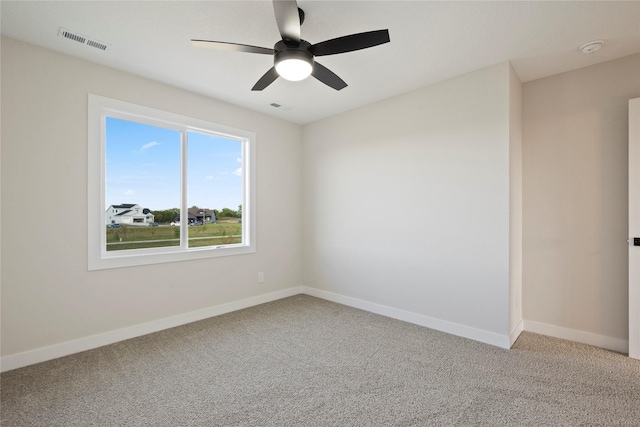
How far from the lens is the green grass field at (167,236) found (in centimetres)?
314

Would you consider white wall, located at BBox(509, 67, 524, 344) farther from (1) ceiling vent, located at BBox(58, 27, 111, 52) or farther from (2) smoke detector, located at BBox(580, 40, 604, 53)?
(1) ceiling vent, located at BBox(58, 27, 111, 52)

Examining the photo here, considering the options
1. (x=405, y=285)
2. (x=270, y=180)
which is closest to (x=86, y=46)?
(x=270, y=180)

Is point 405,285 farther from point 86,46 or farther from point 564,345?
point 86,46

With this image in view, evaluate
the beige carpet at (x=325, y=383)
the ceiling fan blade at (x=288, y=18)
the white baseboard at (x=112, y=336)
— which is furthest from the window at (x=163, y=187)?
the ceiling fan blade at (x=288, y=18)

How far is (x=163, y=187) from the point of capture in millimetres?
3482

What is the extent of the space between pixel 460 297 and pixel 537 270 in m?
0.88

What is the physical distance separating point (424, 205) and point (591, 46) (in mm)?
1924

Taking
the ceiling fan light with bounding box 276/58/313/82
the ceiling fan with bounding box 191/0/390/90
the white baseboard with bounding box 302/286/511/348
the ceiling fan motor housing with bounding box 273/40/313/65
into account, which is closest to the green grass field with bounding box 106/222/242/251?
the white baseboard with bounding box 302/286/511/348

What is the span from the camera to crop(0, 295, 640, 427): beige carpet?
1878mm

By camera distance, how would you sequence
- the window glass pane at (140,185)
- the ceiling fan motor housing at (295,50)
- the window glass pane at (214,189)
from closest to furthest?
the ceiling fan motor housing at (295,50) → the window glass pane at (140,185) → the window glass pane at (214,189)

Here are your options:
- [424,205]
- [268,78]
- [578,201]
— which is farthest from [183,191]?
[578,201]

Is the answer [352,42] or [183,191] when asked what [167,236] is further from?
[352,42]

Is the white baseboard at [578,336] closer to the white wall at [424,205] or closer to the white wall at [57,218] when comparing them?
the white wall at [424,205]

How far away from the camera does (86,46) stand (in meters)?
2.59
